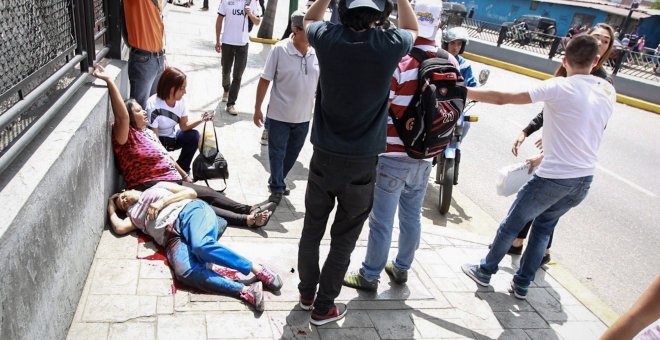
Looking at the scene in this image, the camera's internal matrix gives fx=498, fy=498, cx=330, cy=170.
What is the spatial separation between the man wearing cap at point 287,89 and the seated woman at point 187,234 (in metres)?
1.01

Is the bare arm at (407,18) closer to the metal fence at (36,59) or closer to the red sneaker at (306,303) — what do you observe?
the red sneaker at (306,303)

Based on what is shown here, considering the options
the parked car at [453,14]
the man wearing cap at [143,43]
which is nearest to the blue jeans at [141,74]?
the man wearing cap at [143,43]

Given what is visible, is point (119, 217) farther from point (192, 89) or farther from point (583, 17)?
point (583, 17)

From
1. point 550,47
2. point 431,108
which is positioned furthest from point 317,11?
point 550,47

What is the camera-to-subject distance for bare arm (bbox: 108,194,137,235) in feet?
11.7

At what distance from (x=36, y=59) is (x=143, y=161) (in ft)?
4.51

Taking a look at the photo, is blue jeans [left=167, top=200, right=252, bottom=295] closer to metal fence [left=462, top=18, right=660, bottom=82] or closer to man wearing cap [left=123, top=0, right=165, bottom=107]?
man wearing cap [left=123, top=0, right=165, bottom=107]

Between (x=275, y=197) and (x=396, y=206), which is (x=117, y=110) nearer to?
(x=275, y=197)

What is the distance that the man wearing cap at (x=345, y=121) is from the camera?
2494 millimetres

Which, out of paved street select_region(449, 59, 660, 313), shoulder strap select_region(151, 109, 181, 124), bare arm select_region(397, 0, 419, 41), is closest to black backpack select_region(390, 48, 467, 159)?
bare arm select_region(397, 0, 419, 41)

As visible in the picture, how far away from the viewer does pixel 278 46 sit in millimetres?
4465

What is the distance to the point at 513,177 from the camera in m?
4.00

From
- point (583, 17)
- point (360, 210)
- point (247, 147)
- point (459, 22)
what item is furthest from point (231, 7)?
point (583, 17)

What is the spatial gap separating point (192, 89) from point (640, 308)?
7.66 m
